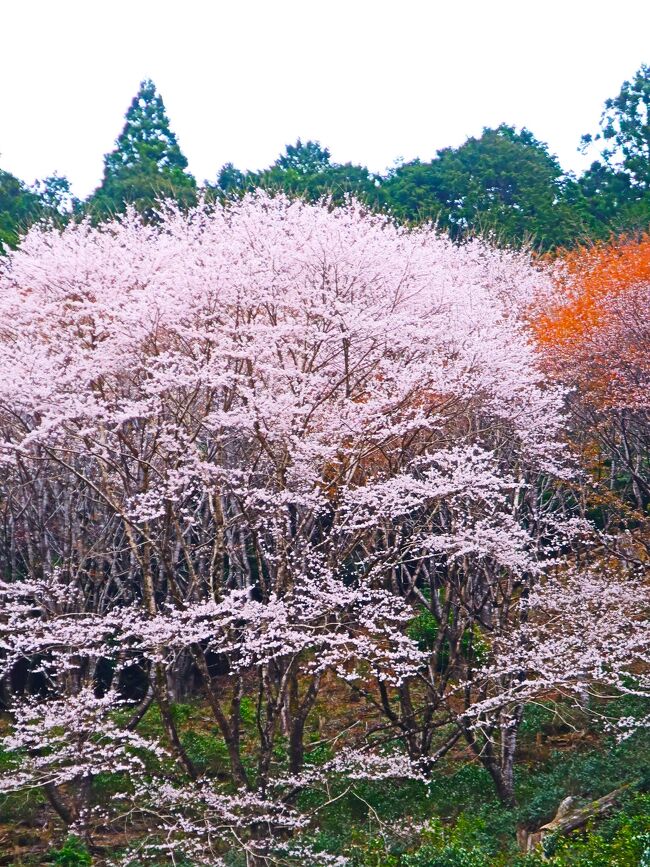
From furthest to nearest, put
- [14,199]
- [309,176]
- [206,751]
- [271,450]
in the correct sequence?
1. [309,176]
2. [14,199]
3. [206,751]
4. [271,450]

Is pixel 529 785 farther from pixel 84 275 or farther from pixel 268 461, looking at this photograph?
pixel 84 275

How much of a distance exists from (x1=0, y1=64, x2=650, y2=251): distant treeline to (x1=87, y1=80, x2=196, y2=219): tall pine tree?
0.04 metres

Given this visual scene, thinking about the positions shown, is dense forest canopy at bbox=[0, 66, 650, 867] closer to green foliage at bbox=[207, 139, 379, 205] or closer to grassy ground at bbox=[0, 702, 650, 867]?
grassy ground at bbox=[0, 702, 650, 867]

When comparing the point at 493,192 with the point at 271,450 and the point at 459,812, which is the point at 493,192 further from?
the point at 459,812

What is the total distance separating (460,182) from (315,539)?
19.0m

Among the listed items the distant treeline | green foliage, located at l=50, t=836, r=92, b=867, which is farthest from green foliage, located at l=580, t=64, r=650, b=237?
green foliage, located at l=50, t=836, r=92, b=867

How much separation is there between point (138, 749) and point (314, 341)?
737cm

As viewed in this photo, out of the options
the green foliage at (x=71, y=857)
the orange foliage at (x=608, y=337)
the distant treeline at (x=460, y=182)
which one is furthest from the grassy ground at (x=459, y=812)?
the distant treeline at (x=460, y=182)

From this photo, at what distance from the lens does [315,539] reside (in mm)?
15266

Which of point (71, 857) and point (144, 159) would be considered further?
point (144, 159)

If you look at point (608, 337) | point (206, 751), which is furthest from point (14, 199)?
point (608, 337)

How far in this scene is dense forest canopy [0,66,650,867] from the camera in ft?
33.0

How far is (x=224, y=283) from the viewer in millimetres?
10969

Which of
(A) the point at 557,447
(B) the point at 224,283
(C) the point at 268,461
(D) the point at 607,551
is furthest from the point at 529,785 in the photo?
(B) the point at 224,283
